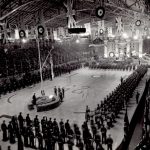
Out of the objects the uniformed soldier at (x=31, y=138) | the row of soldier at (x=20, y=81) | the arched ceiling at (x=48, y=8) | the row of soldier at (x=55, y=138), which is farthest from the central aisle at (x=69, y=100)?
the arched ceiling at (x=48, y=8)

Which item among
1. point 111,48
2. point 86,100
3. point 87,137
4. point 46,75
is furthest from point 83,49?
point 87,137

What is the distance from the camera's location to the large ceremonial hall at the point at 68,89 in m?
9.00

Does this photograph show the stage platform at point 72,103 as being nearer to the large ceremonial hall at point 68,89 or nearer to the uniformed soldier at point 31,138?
the large ceremonial hall at point 68,89

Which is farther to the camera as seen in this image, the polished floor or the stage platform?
the polished floor

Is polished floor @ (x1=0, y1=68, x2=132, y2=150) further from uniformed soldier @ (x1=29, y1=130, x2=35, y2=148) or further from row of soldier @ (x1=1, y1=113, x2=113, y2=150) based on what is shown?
uniformed soldier @ (x1=29, y1=130, x2=35, y2=148)

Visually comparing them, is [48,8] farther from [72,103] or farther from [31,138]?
[31,138]

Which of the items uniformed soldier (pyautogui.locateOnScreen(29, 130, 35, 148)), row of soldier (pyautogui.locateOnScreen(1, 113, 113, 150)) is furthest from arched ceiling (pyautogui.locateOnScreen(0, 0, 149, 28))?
uniformed soldier (pyautogui.locateOnScreen(29, 130, 35, 148))

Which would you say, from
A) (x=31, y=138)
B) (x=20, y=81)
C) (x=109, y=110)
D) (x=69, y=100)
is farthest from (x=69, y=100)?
(x=20, y=81)

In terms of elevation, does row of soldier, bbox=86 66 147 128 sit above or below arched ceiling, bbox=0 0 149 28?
below

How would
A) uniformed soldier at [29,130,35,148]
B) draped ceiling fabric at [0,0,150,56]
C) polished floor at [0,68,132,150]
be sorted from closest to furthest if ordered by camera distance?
1. uniformed soldier at [29,130,35,148]
2. polished floor at [0,68,132,150]
3. draped ceiling fabric at [0,0,150,56]

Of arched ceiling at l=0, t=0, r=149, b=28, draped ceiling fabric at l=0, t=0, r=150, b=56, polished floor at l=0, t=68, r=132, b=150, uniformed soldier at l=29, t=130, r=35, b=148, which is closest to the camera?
uniformed soldier at l=29, t=130, r=35, b=148

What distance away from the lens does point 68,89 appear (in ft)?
64.2

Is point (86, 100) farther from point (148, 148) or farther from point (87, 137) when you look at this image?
point (148, 148)

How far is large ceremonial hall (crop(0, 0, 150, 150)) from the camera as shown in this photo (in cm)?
900
